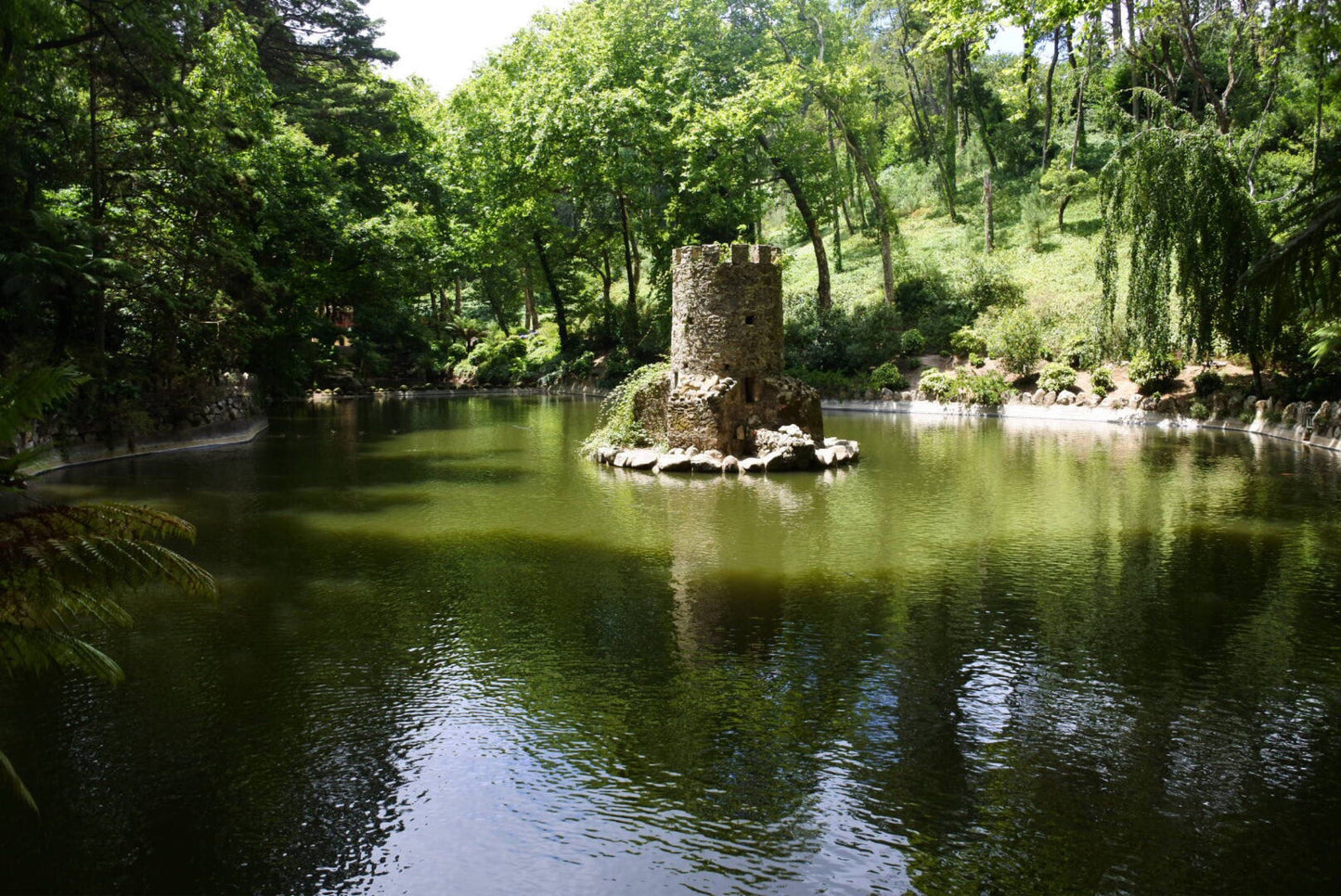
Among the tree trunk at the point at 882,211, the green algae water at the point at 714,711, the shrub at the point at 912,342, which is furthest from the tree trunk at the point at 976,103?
the green algae water at the point at 714,711

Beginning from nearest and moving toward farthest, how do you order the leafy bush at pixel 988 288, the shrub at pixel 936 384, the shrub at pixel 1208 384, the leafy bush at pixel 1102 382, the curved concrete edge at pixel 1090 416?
1. the curved concrete edge at pixel 1090 416
2. the shrub at pixel 1208 384
3. the leafy bush at pixel 1102 382
4. the shrub at pixel 936 384
5. the leafy bush at pixel 988 288

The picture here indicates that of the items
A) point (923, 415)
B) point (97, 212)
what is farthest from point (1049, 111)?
point (97, 212)

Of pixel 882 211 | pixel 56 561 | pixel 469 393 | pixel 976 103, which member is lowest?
pixel 56 561

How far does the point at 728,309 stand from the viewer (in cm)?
1722

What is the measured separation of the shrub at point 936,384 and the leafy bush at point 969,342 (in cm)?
153

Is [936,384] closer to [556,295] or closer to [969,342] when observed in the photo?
[969,342]

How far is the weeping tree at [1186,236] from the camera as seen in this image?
19.3m

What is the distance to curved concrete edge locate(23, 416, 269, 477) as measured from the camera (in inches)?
625

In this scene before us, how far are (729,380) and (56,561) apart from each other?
1416cm

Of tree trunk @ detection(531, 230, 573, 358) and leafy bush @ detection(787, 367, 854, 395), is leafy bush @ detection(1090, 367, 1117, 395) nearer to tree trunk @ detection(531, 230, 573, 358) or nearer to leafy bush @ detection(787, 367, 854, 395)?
leafy bush @ detection(787, 367, 854, 395)

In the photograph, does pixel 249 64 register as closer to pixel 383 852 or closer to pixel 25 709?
pixel 25 709

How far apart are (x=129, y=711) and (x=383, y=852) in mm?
2571

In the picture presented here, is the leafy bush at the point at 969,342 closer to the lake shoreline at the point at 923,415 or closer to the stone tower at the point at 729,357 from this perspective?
the lake shoreline at the point at 923,415

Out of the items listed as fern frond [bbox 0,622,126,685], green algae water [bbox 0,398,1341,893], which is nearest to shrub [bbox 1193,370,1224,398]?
green algae water [bbox 0,398,1341,893]
